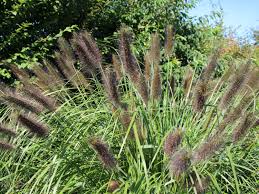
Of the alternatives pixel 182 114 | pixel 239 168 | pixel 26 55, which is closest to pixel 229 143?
pixel 239 168

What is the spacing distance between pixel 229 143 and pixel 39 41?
2.72 meters

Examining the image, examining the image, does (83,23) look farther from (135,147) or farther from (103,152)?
(103,152)

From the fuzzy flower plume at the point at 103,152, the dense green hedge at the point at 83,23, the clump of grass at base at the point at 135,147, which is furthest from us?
the dense green hedge at the point at 83,23

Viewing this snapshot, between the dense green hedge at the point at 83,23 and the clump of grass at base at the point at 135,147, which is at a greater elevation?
the dense green hedge at the point at 83,23

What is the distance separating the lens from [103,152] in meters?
2.44

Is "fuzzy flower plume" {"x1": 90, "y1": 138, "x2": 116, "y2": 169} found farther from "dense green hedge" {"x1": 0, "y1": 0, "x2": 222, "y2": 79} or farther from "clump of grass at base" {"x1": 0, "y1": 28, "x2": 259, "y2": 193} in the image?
"dense green hedge" {"x1": 0, "y1": 0, "x2": 222, "y2": 79}

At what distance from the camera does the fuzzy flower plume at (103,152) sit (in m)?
2.41

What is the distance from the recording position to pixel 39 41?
5.07 metres

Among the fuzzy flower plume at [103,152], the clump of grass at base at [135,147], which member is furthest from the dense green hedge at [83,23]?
the fuzzy flower plume at [103,152]

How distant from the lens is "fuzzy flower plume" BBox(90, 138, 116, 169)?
241cm

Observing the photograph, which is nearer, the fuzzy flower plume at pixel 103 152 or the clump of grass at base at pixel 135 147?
the fuzzy flower plume at pixel 103 152

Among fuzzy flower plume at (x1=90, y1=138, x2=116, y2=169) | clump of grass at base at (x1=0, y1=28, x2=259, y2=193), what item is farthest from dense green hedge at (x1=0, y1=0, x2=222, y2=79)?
fuzzy flower plume at (x1=90, y1=138, x2=116, y2=169)

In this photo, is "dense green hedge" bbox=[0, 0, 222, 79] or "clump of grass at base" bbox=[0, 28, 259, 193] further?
"dense green hedge" bbox=[0, 0, 222, 79]

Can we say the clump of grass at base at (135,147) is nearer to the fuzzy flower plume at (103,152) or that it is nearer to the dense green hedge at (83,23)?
the fuzzy flower plume at (103,152)
